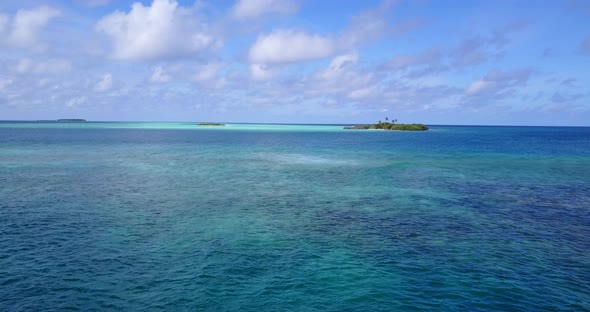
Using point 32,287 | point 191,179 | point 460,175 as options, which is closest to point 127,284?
point 32,287

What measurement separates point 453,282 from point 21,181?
4844cm

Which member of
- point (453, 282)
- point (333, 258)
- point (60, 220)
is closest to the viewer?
point (453, 282)

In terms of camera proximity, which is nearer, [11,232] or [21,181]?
Result: [11,232]

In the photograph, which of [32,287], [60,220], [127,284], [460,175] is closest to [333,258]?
[127,284]

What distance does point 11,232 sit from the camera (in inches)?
1014

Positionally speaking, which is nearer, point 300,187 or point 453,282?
point 453,282

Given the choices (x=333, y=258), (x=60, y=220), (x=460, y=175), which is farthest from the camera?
(x=460, y=175)

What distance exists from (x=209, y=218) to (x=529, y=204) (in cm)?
2966

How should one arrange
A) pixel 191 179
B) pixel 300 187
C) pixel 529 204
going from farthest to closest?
pixel 191 179 < pixel 300 187 < pixel 529 204

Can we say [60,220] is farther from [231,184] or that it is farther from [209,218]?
[231,184]

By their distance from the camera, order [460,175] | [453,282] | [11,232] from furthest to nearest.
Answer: [460,175] < [11,232] < [453,282]

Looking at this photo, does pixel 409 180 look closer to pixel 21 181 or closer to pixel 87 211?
pixel 87 211

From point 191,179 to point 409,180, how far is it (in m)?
28.6

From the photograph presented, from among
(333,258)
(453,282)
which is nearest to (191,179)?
(333,258)
